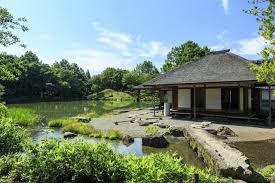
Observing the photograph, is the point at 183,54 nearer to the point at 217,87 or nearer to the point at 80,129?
the point at 217,87

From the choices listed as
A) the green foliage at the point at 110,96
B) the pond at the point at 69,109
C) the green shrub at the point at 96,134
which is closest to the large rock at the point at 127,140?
the green shrub at the point at 96,134

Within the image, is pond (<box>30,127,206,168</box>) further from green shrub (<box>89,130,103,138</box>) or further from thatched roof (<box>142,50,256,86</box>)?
thatched roof (<box>142,50,256,86</box>)

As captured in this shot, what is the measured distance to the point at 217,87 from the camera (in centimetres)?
2070

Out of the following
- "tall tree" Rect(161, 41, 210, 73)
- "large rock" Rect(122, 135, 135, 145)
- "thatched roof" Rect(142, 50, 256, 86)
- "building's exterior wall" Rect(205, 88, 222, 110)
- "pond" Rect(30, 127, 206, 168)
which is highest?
"tall tree" Rect(161, 41, 210, 73)

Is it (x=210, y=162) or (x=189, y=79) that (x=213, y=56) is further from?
(x=210, y=162)

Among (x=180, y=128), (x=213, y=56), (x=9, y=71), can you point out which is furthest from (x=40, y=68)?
(x=9, y=71)

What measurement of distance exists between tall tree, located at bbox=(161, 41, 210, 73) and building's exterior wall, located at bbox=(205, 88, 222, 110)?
103 feet

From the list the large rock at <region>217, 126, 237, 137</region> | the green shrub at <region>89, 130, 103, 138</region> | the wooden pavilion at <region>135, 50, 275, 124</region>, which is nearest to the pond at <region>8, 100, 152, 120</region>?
the wooden pavilion at <region>135, 50, 275, 124</region>

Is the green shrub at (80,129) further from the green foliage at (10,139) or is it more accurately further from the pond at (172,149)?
the green foliage at (10,139)

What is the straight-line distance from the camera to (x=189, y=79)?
21.1 metres

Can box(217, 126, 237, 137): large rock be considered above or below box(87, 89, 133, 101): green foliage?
below

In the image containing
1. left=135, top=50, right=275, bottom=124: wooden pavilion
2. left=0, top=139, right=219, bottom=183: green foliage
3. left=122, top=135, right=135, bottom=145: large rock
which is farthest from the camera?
left=135, top=50, right=275, bottom=124: wooden pavilion

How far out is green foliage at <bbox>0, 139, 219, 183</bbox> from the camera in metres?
4.66

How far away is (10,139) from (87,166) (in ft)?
8.39
